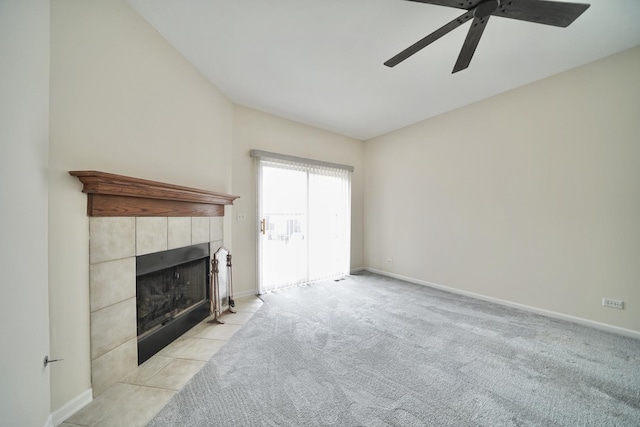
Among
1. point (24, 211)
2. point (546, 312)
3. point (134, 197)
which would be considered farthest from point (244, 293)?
point (546, 312)

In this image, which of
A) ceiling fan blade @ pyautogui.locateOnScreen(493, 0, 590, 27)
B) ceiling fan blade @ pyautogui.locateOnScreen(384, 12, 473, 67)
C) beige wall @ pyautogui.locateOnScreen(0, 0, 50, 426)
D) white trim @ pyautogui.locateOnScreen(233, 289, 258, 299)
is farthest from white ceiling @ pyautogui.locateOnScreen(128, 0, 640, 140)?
white trim @ pyautogui.locateOnScreen(233, 289, 258, 299)

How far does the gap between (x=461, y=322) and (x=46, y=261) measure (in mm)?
3635

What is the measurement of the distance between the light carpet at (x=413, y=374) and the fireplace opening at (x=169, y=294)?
573 millimetres

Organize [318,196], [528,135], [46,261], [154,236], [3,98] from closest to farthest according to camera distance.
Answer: [3,98] → [46,261] → [154,236] → [528,135] → [318,196]

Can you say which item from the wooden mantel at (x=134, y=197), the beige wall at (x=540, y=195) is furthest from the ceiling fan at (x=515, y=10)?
the wooden mantel at (x=134, y=197)

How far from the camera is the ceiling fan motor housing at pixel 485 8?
1.42m

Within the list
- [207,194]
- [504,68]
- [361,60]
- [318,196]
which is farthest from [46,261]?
[504,68]

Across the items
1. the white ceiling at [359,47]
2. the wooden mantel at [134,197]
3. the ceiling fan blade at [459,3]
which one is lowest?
the wooden mantel at [134,197]

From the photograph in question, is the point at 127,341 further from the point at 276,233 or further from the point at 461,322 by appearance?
the point at 461,322

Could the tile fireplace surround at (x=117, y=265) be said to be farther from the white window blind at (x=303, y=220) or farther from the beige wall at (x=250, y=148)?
the white window blind at (x=303, y=220)

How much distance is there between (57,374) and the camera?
133 centimetres

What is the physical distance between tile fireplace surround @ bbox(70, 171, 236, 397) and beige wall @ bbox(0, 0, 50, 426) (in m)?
0.26

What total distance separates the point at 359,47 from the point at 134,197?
2.45m

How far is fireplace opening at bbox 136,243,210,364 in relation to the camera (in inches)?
75.9
